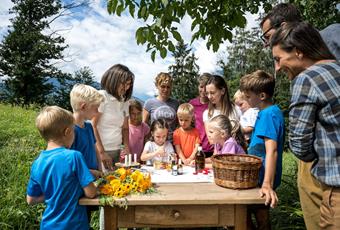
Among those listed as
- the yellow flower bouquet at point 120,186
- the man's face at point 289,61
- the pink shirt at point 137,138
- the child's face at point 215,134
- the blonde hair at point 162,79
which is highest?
the blonde hair at point 162,79

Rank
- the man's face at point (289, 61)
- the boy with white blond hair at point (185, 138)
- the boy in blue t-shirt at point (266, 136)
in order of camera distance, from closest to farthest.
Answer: the man's face at point (289, 61) → the boy in blue t-shirt at point (266, 136) → the boy with white blond hair at point (185, 138)

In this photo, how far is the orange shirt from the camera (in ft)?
12.3

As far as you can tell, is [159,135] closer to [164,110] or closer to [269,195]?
[164,110]

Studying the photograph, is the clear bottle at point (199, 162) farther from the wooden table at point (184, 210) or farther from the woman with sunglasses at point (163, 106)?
the woman with sunglasses at point (163, 106)

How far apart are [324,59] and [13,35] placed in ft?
92.3

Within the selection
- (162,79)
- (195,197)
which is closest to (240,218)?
(195,197)

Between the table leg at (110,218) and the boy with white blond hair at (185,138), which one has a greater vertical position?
the boy with white blond hair at (185,138)

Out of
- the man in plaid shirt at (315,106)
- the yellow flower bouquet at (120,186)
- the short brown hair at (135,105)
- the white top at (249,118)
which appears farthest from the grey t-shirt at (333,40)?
the short brown hair at (135,105)

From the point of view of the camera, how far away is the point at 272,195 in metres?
2.27

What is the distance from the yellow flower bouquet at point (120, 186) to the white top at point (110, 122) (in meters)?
1.04

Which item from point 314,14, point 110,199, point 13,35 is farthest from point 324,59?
point 13,35

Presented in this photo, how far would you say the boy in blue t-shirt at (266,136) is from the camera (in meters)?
2.35

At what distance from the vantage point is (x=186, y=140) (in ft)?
12.3

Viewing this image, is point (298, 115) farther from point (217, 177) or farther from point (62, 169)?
point (62, 169)
